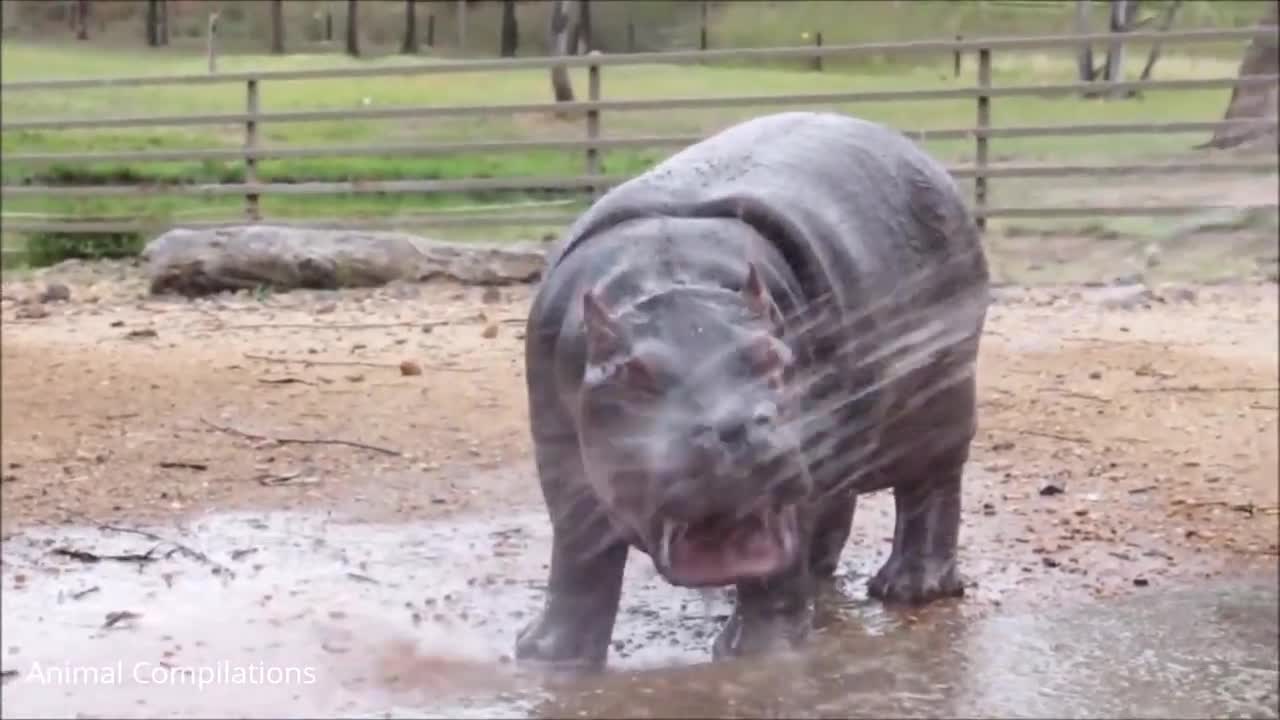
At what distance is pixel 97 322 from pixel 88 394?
126 mm

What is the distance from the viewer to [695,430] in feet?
4.66

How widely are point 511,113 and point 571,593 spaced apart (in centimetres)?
65

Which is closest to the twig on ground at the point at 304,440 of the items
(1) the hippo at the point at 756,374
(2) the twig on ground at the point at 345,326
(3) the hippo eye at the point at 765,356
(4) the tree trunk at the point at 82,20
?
(2) the twig on ground at the point at 345,326

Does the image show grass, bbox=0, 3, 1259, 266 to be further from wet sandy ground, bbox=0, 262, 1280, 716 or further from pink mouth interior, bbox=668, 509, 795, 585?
pink mouth interior, bbox=668, 509, 795, 585

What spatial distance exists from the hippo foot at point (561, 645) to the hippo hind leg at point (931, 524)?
467 millimetres

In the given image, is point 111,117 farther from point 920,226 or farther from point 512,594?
point 920,226

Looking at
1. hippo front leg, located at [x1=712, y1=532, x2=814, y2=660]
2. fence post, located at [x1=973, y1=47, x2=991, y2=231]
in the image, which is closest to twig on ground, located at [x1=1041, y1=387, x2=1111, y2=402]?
fence post, located at [x1=973, y1=47, x2=991, y2=231]

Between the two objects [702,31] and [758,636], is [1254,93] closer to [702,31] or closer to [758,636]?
[702,31]

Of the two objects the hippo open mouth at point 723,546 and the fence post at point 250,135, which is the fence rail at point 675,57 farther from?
the hippo open mouth at point 723,546

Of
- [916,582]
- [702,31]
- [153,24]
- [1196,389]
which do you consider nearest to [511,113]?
[702,31]

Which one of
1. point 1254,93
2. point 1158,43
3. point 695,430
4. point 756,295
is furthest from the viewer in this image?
point 1254,93

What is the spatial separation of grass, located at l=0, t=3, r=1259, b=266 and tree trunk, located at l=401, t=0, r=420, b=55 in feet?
0.14

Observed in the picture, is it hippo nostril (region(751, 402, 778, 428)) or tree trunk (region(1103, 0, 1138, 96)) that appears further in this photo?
tree trunk (region(1103, 0, 1138, 96))

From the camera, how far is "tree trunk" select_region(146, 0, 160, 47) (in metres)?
1.89
